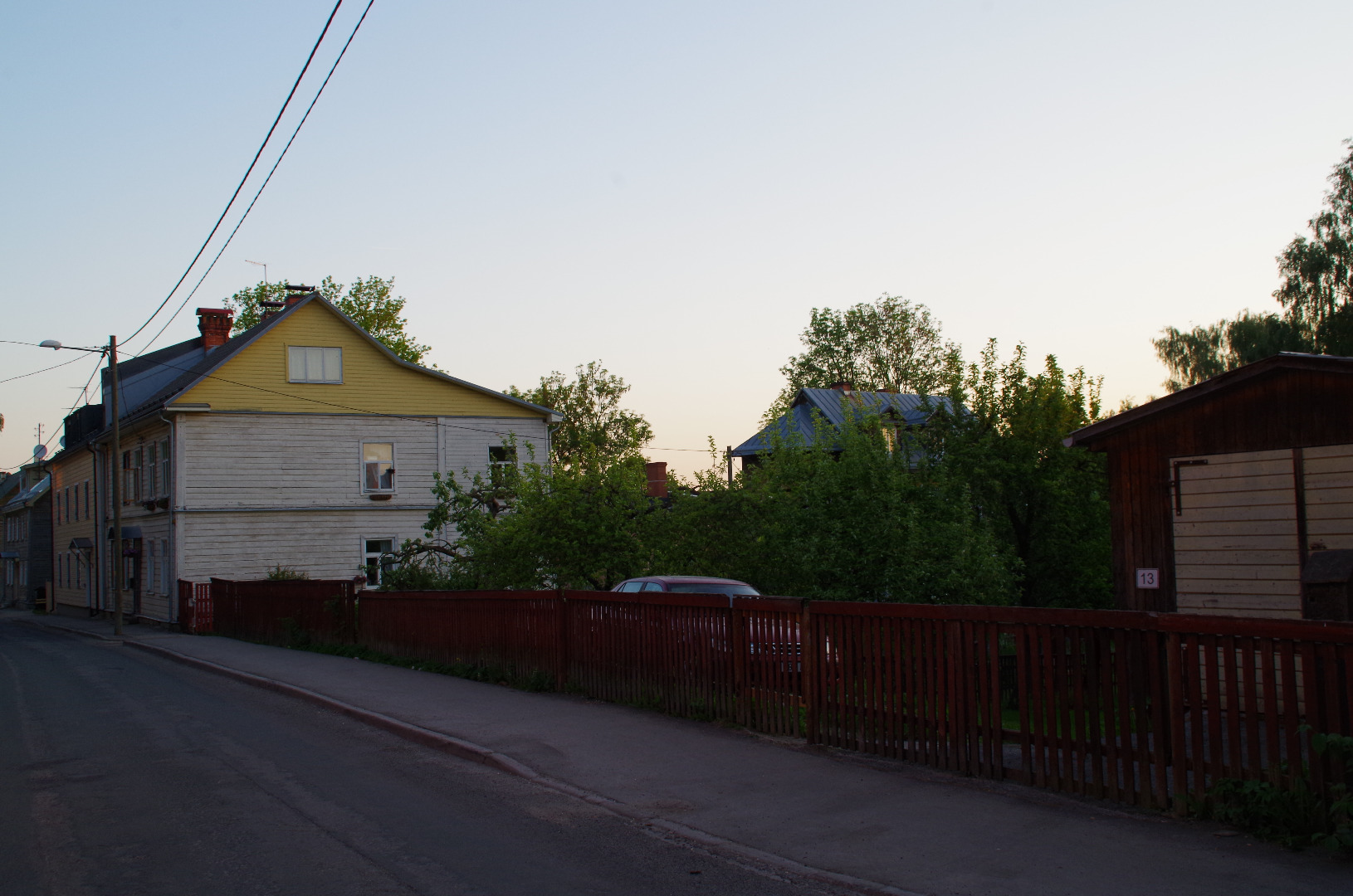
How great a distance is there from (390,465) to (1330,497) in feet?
93.6

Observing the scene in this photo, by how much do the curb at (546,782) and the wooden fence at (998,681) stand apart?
85.1 inches

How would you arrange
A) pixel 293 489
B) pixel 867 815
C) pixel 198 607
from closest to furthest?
pixel 867 815 → pixel 198 607 → pixel 293 489

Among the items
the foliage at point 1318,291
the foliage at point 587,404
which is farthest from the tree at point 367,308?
the foliage at point 1318,291

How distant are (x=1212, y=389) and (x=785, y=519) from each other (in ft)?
25.4

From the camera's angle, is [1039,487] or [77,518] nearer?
[1039,487]

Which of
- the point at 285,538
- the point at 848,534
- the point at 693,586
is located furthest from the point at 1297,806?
the point at 285,538

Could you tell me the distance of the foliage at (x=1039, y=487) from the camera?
20.5 m

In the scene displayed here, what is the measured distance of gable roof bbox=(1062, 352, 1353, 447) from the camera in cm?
1012

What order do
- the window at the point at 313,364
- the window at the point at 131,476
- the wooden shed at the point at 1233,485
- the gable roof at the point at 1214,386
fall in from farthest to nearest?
the window at the point at 131,476
the window at the point at 313,364
the wooden shed at the point at 1233,485
the gable roof at the point at 1214,386

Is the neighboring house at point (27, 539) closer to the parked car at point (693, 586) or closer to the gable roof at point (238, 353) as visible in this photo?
the gable roof at point (238, 353)

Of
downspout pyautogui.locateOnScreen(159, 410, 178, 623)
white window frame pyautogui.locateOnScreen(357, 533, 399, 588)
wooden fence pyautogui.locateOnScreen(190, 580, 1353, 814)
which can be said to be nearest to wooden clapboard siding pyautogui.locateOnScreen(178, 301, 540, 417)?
downspout pyautogui.locateOnScreen(159, 410, 178, 623)

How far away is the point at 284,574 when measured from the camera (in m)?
30.7

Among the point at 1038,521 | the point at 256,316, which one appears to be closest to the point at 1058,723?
the point at 1038,521

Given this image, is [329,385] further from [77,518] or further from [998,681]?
[998,681]
